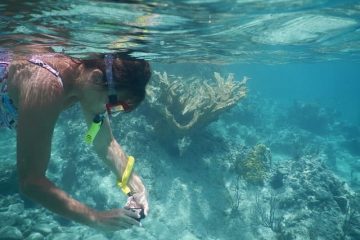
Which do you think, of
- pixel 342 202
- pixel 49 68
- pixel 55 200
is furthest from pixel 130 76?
pixel 342 202

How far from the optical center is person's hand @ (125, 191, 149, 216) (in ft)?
12.4

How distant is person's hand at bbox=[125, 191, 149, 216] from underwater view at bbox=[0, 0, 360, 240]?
3 centimetres

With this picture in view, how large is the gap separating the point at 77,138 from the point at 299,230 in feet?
28.4

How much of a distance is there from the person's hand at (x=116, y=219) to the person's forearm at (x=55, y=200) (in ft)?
0.21

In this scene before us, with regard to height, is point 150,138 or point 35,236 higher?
point 150,138

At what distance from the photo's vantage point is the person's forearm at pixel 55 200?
3.33 meters

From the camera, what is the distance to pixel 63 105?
394 cm

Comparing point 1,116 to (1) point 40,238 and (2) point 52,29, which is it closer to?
(2) point 52,29

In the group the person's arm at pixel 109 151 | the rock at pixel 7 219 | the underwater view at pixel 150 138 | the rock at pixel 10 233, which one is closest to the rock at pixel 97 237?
the underwater view at pixel 150 138

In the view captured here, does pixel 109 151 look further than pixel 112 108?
Yes

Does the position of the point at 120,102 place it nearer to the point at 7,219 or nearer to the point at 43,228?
the point at 43,228

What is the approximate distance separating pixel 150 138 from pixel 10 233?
18.4 ft

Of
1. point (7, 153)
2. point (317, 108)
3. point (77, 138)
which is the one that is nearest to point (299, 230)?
point (77, 138)

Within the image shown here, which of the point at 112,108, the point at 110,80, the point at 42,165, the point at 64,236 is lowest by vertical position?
the point at 64,236
